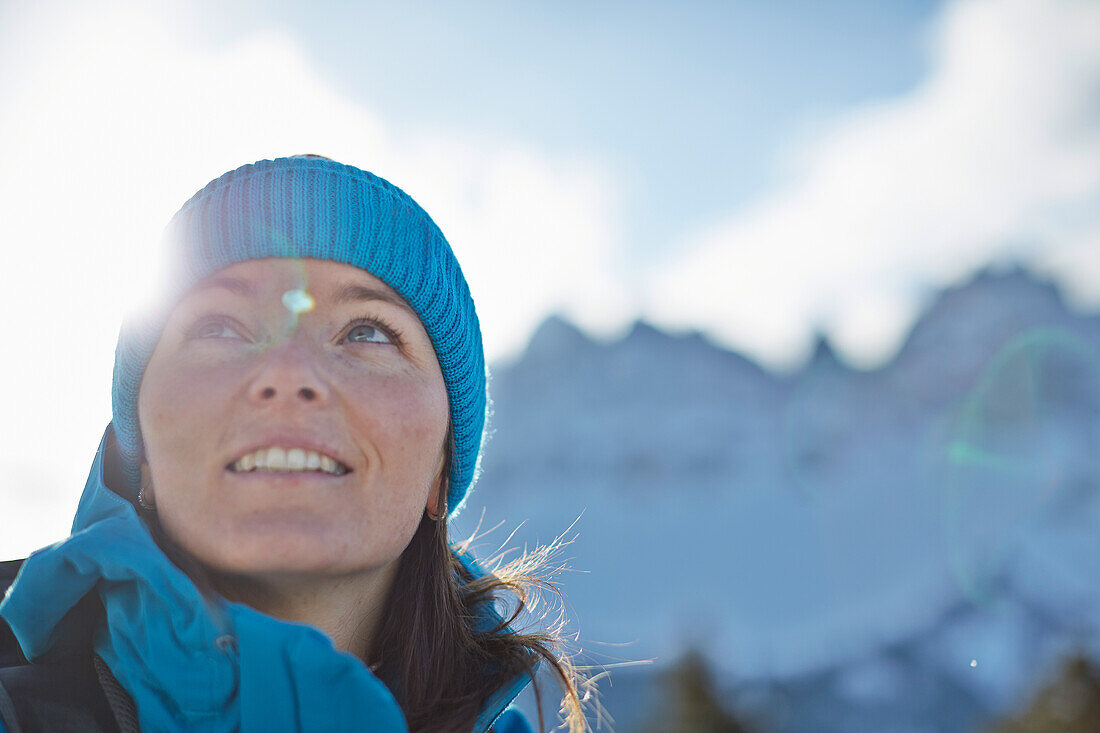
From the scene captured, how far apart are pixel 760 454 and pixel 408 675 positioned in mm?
58536

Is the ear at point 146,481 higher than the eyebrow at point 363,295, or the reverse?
the eyebrow at point 363,295

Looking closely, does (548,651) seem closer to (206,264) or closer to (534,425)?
(206,264)

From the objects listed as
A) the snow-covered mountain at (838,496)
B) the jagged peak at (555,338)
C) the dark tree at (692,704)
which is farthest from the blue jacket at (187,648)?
the jagged peak at (555,338)

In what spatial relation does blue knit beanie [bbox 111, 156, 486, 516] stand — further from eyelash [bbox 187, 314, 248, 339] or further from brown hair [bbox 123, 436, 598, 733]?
brown hair [bbox 123, 436, 598, 733]

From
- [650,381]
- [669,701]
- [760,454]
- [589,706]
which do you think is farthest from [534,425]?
[589,706]

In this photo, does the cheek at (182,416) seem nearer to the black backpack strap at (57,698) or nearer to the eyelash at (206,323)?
the eyelash at (206,323)

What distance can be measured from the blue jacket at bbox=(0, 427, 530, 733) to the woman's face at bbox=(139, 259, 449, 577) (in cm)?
13

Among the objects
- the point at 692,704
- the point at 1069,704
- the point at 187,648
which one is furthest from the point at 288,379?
the point at 1069,704

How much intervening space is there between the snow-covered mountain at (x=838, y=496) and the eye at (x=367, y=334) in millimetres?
42628

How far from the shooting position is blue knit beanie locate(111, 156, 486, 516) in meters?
2.00

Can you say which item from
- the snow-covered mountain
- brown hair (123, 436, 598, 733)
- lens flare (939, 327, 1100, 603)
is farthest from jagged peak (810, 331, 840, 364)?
brown hair (123, 436, 598, 733)

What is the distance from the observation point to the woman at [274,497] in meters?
1.64

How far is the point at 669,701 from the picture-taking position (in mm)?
14055

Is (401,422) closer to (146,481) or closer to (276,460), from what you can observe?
(276,460)
